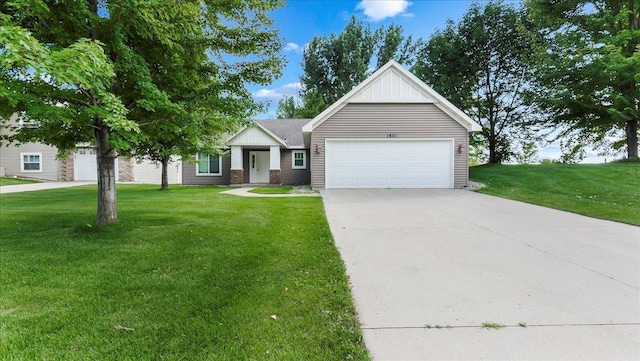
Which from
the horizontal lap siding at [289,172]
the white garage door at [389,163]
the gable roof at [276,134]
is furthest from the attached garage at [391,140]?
the horizontal lap siding at [289,172]

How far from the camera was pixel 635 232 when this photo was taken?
523 centimetres

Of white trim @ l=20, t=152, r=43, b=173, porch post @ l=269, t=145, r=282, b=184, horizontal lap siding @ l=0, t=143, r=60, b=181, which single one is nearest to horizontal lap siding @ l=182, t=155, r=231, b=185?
porch post @ l=269, t=145, r=282, b=184

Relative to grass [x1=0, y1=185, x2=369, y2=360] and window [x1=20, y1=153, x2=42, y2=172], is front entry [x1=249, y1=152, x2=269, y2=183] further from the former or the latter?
window [x1=20, y1=153, x2=42, y2=172]

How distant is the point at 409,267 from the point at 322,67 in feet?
93.8

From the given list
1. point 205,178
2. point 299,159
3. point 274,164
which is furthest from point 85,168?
point 299,159

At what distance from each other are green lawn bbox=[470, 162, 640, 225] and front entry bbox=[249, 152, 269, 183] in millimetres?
11852

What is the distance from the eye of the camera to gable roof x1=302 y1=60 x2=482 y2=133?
42.5ft

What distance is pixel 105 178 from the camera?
552cm

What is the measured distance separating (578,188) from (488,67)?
13670mm

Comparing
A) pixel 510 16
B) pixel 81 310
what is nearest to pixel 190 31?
pixel 81 310

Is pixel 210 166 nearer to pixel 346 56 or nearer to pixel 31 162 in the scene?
pixel 31 162

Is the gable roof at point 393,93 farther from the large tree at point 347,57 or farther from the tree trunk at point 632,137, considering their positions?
the large tree at point 347,57

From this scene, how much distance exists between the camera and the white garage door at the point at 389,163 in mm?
12992

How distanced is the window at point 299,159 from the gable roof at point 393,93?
474cm
